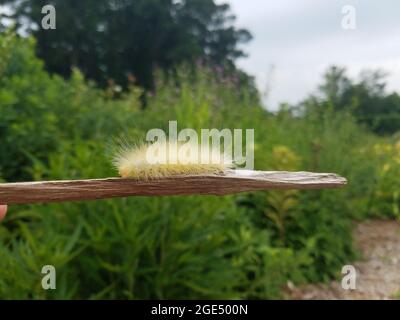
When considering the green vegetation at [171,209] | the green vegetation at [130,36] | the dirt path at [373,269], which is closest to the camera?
the green vegetation at [171,209]

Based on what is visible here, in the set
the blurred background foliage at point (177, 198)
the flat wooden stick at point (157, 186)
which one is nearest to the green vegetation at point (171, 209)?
the blurred background foliage at point (177, 198)

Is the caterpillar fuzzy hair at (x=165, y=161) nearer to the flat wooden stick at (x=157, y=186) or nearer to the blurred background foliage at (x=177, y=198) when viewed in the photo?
the flat wooden stick at (x=157, y=186)

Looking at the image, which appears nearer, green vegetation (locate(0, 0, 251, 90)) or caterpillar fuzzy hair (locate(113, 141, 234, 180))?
caterpillar fuzzy hair (locate(113, 141, 234, 180))

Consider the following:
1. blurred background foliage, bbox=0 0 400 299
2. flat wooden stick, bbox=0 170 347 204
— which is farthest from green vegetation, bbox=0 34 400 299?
flat wooden stick, bbox=0 170 347 204

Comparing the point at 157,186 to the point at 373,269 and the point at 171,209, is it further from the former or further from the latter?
the point at 373,269

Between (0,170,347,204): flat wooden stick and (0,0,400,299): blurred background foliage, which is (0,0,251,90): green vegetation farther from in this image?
(0,170,347,204): flat wooden stick
